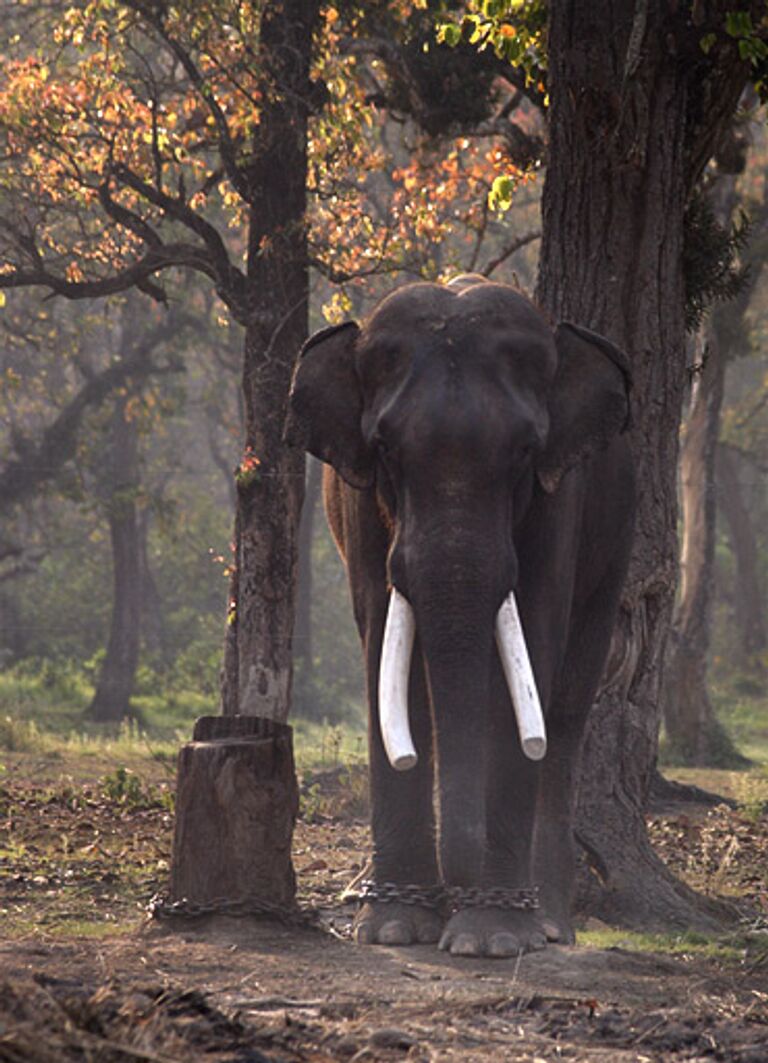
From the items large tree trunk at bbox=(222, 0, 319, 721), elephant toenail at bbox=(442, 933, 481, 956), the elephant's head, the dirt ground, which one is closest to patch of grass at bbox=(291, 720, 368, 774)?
large tree trunk at bbox=(222, 0, 319, 721)

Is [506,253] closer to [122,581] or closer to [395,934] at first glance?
[395,934]

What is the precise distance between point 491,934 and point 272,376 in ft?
28.1

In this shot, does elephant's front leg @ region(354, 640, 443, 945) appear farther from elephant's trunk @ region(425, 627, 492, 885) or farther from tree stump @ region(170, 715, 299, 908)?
elephant's trunk @ region(425, 627, 492, 885)

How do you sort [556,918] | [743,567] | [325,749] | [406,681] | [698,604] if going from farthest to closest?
1. [743,567]
2. [698,604]
3. [325,749]
4. [556,918]
5. [406,681]

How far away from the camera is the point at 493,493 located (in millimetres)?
8211

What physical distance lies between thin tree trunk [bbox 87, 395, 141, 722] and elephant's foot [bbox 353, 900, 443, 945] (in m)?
20.7

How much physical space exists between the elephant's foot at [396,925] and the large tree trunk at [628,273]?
94.7 inches

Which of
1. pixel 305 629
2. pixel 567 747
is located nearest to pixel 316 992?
pixel 567 747

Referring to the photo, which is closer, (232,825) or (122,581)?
(232,825)

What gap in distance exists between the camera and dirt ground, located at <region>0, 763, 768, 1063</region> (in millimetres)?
5340

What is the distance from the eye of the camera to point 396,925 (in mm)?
8570

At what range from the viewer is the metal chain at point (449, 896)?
8297 millimetres

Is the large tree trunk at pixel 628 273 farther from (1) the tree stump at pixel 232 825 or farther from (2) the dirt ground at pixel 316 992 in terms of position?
(1) the tree stump at pixel 232 825

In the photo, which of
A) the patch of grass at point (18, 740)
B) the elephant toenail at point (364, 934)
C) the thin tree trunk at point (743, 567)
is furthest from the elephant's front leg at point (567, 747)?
the thin tree trunk at point (743, 567)
